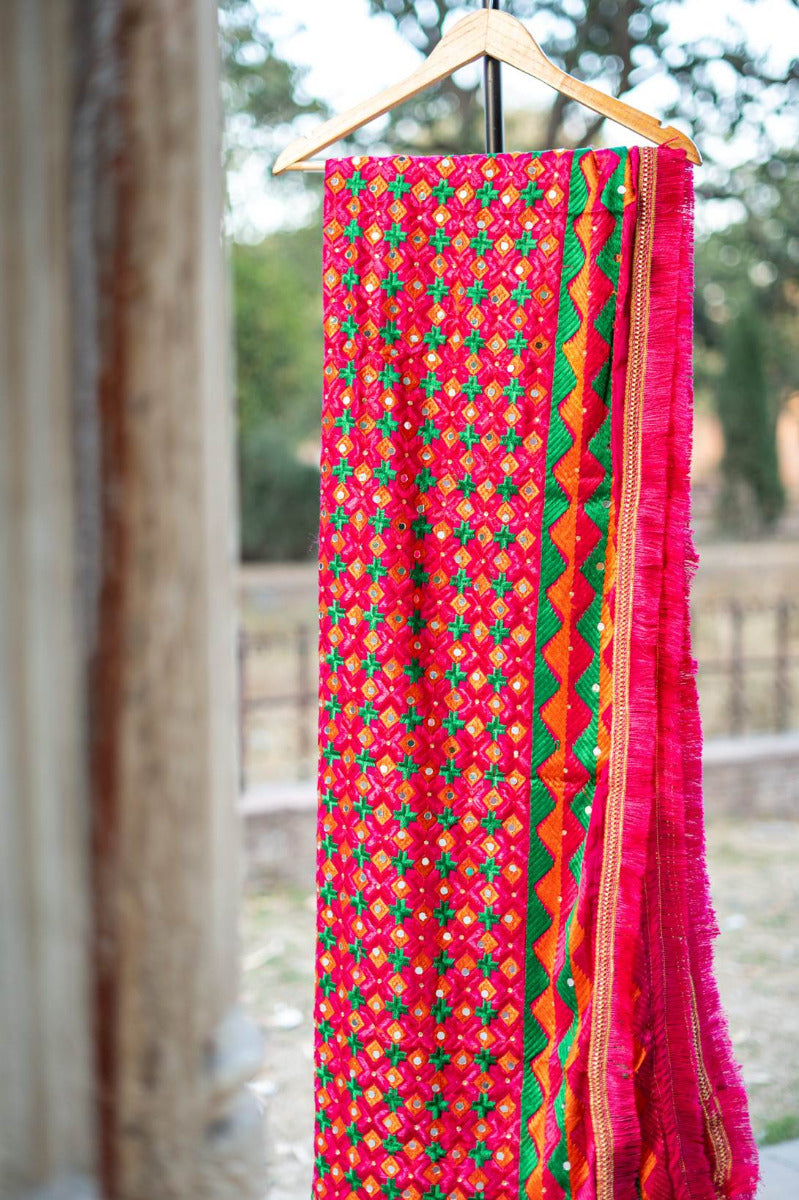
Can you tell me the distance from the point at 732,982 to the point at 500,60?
2665 mm

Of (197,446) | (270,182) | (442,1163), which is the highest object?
(270,182)

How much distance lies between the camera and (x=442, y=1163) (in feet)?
4.74

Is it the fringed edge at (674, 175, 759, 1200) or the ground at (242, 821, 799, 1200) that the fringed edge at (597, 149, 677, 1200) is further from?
the ground at (242, 821, 799, 1200)

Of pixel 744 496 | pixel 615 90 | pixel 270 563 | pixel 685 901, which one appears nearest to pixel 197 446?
pixel 685 901

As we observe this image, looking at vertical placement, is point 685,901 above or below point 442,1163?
above

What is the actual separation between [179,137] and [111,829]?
1.13 ft

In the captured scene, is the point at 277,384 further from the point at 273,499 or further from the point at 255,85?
the point at 255,85

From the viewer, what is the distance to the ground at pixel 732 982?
95.3 inches

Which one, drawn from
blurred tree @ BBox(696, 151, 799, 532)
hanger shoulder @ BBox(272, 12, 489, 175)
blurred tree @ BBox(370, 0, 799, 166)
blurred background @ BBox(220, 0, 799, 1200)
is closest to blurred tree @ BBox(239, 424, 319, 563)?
blurred background @ BBox(220, 0, 799, 1200)

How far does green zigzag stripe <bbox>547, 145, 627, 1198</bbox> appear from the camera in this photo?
132 cm

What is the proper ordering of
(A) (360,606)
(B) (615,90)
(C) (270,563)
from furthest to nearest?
(C) (270,563) → (B) (615,90) → (A) (360,606)

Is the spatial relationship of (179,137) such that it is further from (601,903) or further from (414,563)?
(601,903)

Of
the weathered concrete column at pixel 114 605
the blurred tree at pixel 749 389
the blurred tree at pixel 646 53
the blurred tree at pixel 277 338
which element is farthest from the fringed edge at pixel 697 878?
the blurred tree at pixel 277 338

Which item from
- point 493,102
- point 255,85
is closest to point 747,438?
point 255,85
